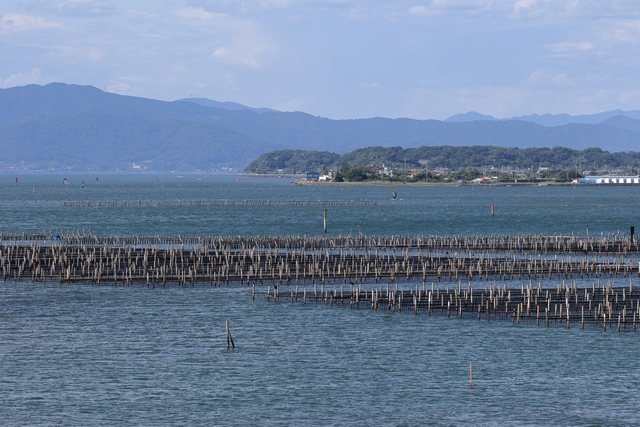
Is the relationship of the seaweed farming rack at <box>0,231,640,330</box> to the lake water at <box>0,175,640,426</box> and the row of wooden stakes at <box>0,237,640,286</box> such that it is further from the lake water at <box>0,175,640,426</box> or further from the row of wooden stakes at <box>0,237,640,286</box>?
the lake water at <box>0,175,640,426</box>

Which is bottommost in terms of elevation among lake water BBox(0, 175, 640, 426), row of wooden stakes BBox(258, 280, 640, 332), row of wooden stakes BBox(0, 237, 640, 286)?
lake water BBox(0, 175, 640, 426)

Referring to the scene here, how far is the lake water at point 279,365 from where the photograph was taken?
38562 mm

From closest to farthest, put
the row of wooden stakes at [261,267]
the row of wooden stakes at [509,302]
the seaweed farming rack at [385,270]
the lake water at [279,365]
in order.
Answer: the lake water at [279,365] → the row of wooden stakes at [509,302] → the seaweed farming rack at [385,270] → the row of wooden stakes at [261,267]

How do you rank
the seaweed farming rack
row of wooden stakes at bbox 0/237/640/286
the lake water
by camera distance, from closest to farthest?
1. the lake water
2. the seaweed farming rack
3. row of wooden stakes at bbox 0/237/640/286

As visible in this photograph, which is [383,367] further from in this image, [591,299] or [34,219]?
[34,219]

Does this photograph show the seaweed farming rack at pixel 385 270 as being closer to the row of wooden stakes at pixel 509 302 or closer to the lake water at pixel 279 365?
the row of wooden stakes at pixel 509 302

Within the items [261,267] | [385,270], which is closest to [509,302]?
[385,270]

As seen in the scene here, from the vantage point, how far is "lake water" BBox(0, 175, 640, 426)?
38.6 metres

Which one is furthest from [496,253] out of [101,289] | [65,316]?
[65,316]

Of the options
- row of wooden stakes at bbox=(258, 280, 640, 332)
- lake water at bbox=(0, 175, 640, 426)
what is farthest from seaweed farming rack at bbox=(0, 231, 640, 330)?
lake water at bbox=(0, 175, 640, 426)

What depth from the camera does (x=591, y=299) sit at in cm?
6103

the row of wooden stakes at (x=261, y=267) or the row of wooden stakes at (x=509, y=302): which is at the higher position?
the row of wooden stakes at (x=261, y=267)

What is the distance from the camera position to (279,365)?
46094mm

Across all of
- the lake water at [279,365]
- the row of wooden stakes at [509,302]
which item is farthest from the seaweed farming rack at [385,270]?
the lake water at [279,365]
